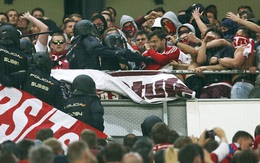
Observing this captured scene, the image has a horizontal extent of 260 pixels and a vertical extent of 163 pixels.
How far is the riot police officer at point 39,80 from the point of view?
64.2ft

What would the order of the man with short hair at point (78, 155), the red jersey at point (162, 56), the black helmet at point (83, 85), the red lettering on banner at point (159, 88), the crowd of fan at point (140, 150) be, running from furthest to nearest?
1. the red jersey at point (162, 56)
2. the red lettering on banner at point (159, 88)
3. the black helmet at point (83, 85)
4. the man with short hair at point (78, 155)
5. the crowd of fan at point (140, 150)

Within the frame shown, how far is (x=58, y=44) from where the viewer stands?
2138 cm

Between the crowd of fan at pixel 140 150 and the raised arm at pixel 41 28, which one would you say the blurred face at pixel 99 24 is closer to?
the raised arm at pixel 41 28

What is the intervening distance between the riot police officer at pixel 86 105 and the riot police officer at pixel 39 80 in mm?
407

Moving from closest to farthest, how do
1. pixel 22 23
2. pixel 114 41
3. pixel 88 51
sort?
pixel 88 51 < pixel 114 41 < pixel 22 23

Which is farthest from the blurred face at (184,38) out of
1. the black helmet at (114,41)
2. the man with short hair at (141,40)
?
the black helmet at (114,41)

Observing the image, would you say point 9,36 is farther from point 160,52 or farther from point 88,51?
point 160,52

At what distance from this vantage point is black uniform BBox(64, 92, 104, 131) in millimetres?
19141

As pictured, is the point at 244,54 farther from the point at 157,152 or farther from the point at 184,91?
the point at 157,152

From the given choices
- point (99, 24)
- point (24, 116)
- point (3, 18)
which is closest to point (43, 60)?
point (24, 116)

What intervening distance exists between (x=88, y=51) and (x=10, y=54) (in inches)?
53.8

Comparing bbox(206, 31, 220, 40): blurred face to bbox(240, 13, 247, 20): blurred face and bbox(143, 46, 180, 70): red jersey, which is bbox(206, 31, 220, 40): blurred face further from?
bbox(240, 13, 247, 20): blurred face

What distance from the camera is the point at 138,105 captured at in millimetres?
20438

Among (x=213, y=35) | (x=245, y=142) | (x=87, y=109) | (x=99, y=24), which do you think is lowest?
(x=245, y=142)
